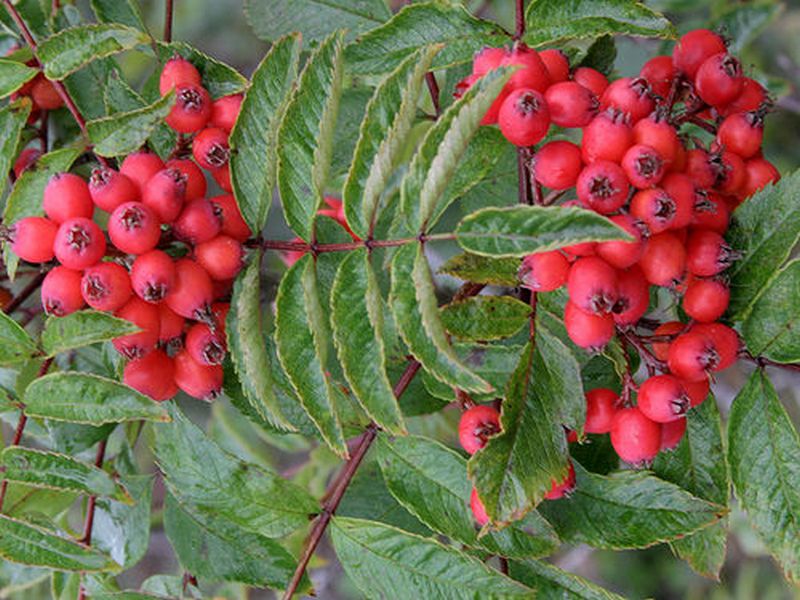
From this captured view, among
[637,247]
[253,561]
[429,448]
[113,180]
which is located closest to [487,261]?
[637,247]

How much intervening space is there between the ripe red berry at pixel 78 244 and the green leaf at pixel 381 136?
47 centimetres

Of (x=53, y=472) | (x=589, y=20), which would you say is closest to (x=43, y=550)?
(x=53, y=472)

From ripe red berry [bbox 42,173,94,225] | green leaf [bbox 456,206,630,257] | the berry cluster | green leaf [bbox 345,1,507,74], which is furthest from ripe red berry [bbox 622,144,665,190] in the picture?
ripe red berry [bbox 42,173,94,225]

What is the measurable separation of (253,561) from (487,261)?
89 centimetres

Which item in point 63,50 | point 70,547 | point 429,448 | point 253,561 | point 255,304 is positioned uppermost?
point 63,50

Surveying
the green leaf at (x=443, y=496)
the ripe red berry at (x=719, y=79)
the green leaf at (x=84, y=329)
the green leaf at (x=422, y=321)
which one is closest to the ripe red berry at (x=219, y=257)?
the green leaf at (x=84, y=329)

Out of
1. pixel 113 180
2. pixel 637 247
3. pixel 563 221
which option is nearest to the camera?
pixel 563 221

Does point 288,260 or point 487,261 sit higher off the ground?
point 487,261

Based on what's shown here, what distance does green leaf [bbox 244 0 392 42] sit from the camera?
2.29 meters

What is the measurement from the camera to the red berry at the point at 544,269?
1.71 metres

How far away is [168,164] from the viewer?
1.90 m

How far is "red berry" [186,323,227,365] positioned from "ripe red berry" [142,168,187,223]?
0.77 feet

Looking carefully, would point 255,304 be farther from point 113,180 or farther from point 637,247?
point 637,247

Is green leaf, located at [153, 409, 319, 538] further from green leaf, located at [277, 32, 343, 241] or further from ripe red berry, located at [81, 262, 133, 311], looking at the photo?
green leaf, located at [277, 32, 343, 241]
